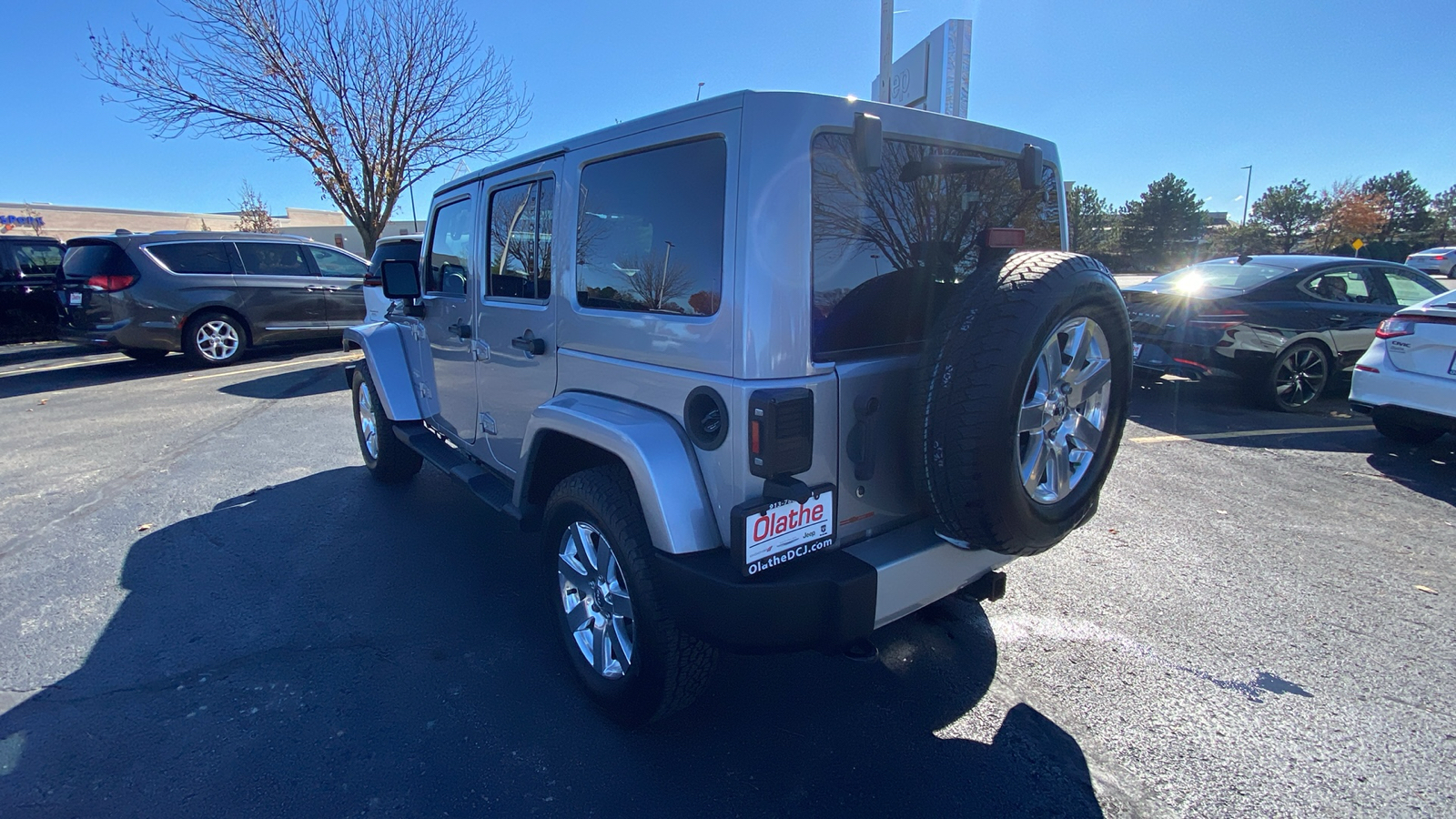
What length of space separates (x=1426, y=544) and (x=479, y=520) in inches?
215

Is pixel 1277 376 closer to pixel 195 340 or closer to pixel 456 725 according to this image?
pixel 456 725

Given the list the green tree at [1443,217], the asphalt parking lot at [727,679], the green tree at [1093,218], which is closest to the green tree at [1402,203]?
the green tree at [1443,217]

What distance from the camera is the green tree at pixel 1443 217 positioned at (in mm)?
42344

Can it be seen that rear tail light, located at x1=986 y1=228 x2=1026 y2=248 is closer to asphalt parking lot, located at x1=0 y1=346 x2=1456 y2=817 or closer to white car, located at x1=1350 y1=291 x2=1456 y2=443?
asphalt parking lot, located at x1=0 y1=346 x2=1456 y2=817

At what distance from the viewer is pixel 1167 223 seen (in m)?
52.2

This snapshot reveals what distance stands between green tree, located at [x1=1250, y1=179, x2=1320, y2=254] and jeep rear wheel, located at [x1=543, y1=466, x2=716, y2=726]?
191ft

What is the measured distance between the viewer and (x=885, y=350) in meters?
2.27

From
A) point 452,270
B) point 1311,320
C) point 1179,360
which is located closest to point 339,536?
point 452,270

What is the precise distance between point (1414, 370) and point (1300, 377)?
1905mm

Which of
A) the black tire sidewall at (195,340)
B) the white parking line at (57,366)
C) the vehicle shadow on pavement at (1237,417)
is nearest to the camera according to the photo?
the vehicle shadow on pavement at (1237,417)

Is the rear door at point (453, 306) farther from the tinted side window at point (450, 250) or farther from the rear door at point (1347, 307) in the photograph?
the rear door at point (1347, 307)

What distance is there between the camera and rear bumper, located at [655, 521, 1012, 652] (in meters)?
2.01

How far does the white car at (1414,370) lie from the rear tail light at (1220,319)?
118 centimetres

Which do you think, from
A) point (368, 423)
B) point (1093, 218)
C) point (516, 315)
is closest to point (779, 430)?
point (516, 315)
